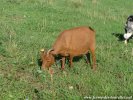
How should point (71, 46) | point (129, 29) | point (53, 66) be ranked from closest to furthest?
point (71, 46)
point (53, 66)
point (129, 29)

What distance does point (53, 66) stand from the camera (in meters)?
9.72

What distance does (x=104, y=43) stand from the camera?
43.5 ft

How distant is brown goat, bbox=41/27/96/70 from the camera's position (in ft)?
29.7

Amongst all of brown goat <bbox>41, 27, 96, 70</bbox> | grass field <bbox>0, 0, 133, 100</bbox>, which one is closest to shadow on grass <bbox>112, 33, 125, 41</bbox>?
grass field <bbox>0, 0, 133, 100</bbox>

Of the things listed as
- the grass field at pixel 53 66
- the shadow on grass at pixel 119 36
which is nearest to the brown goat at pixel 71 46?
the grass field at pixel 53 66

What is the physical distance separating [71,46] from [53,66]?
809 mm

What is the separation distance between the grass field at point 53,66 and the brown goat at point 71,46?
1.19 feet

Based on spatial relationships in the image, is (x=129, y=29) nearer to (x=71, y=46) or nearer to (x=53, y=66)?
(x=71, y=46)

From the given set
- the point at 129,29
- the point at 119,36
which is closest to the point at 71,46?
the point at 129,29

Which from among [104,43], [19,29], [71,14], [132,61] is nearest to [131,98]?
[132,61]

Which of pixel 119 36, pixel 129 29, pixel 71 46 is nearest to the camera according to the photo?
pixel 71 46

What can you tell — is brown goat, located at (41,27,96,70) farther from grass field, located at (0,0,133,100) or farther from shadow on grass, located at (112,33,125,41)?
shadow on grass, located at (112,33,125,41)

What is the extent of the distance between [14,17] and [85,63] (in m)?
7.32

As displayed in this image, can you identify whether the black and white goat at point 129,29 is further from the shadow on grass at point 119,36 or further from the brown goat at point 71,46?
the brown goat at point 71,46
